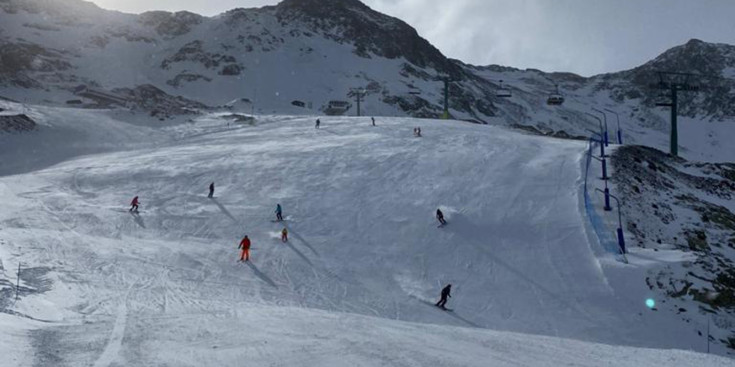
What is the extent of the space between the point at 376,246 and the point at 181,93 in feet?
300

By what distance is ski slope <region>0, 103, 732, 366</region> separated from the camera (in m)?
13.0

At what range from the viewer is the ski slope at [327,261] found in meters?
13.0

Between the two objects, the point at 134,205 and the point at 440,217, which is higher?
the point at 440,217

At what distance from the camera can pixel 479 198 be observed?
30.0m

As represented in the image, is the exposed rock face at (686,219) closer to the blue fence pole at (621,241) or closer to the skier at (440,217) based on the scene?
the blue fence pole at (621,241)

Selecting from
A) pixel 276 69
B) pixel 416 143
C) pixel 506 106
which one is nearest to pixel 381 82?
pixel 276 69

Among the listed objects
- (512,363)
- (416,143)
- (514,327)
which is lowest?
(514,327)

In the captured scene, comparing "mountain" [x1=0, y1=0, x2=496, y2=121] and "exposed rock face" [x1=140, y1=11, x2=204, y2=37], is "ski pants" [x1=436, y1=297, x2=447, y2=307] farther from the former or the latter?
"exposed rock face" [x1=140, y1=11, x2=204, y2=37]

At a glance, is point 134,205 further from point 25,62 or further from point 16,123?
point 25,62

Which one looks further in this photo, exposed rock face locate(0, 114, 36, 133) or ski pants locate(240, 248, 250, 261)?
exposed rock face locate(0, 114, 36, 133)

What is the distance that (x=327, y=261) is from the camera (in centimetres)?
2341

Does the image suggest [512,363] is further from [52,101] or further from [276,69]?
[276,69]

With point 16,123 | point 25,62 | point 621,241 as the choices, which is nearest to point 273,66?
point 25,62

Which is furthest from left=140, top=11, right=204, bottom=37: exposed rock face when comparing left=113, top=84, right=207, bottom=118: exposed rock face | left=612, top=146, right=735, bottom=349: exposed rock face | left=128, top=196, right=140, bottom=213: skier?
left=612, top=146, right=735, bottom=349: exposed rock face
